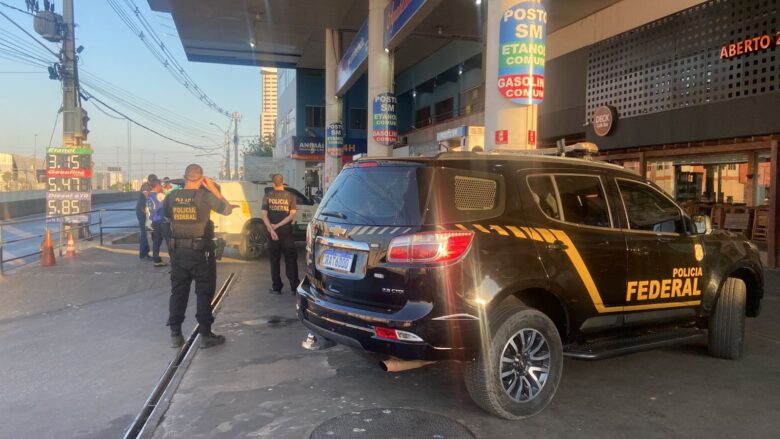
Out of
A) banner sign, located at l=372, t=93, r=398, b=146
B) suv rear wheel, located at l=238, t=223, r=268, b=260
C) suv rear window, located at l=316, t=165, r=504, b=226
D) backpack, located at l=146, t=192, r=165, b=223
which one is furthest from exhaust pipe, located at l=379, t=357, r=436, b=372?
banner sign, located at l=372, t=93, r=398, b=146

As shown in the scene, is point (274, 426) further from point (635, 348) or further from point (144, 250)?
point (144, 250)

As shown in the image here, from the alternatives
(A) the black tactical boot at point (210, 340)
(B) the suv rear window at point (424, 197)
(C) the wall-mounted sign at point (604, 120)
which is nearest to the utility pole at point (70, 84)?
(A) the black tactical boot at point (210, 340)

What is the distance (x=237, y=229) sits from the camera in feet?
39.5

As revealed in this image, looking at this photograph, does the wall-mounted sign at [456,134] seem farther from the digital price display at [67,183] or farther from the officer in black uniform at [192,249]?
the digital price display at [67,183]

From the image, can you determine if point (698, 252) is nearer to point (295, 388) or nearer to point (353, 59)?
point (295, 388)

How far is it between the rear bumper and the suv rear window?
641mm

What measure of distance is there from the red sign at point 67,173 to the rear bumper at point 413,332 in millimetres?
14254

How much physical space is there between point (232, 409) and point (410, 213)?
197 centimetres

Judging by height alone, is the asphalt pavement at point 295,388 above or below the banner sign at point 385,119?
below

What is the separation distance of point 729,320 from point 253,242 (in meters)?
9.44

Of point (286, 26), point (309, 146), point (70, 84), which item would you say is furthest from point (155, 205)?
point (309, 146)

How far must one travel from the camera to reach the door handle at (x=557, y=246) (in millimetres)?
3973

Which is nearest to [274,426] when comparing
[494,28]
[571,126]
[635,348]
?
[635,348]

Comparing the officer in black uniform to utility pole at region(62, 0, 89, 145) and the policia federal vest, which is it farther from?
utility pole at region(62, 0, 89, 145)
